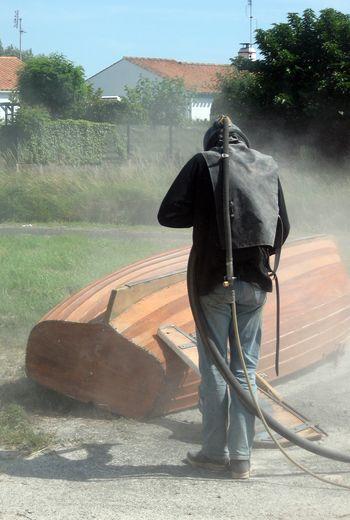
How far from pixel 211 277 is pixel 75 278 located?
5.31m

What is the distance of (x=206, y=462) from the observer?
Answer: 14.8ft

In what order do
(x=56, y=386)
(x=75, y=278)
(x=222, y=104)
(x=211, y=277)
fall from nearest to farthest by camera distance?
(x=211, y=277), (x=56, y=386), (x=75, y=278), (x=222, y=104)

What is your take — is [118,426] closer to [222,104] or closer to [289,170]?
[289,170]

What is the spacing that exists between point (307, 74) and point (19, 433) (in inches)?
676

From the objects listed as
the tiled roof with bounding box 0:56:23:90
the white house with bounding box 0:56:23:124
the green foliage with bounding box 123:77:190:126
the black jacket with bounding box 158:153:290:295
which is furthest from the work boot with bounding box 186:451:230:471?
the tiled roof with bounding box 0:56:23:90

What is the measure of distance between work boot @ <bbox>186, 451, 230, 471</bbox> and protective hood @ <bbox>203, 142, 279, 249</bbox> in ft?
3.77

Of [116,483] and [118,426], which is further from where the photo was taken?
[118,426]

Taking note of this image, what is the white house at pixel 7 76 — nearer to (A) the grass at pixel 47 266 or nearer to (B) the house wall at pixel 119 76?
(B) the house wall at pixel 119 76

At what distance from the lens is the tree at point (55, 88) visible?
40438 mm

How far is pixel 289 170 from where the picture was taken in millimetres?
17703

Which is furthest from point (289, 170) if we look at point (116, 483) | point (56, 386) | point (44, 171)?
point (116, 483)

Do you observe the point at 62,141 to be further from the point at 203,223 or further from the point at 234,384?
the point at 234,384

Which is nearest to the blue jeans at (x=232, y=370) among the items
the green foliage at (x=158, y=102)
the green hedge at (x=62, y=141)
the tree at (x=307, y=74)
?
the tree at (x=307, y=74)

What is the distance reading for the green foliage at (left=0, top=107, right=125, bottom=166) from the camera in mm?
26234
